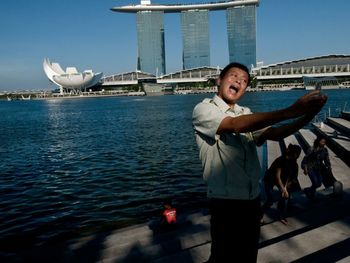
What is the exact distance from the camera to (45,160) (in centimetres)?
1909

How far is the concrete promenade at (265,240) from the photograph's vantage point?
173 inches

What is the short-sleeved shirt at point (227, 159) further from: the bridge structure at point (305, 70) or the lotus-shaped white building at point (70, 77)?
the lotus-shaped white building at point (70, 77)

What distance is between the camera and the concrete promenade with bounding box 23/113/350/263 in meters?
4.38

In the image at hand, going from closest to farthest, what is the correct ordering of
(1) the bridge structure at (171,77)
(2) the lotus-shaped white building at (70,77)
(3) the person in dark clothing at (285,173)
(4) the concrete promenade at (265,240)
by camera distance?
(4) the concrete promenade at (265,240) → (3) the person in dark clothing at (285,173) → (2) the lotus-shaped white building at (70,77) → (1) the bridge structure at (171,77)

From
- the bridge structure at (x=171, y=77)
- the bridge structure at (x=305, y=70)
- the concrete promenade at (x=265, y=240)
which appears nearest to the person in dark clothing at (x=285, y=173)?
the concrete promenade at (x=265, y=240)

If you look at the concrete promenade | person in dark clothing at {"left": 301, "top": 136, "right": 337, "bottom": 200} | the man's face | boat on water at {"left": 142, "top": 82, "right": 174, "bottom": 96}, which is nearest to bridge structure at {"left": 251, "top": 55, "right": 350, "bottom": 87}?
boat on water at {"left": 142, "top": 82, "right": 174, "bottom": 96}

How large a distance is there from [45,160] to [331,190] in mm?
15709

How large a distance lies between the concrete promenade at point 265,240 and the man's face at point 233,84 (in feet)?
8.75

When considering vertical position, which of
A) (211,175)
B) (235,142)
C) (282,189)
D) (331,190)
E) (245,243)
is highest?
(235,142)

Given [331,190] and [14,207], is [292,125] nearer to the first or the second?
[331,190]

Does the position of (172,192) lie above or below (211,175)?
below

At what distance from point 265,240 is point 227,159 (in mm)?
3409

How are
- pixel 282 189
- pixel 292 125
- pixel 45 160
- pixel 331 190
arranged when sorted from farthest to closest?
pixel 45 160 → pixel 331 190 → pixel 282 189 → pixel 292 125

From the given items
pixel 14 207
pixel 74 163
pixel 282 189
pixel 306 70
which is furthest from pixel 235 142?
pixel 306 70
